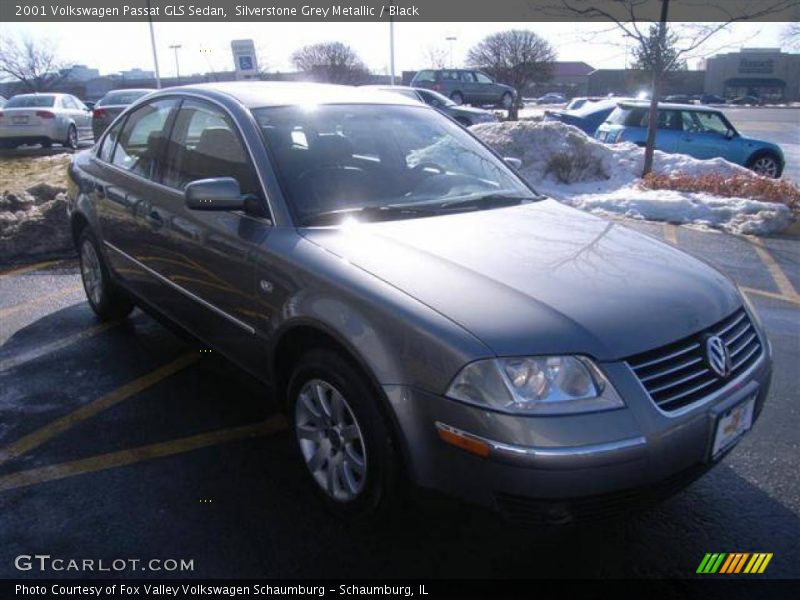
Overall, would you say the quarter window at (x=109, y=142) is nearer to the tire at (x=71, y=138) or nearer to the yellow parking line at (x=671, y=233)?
the yellow parking line at (x=671, y=233)

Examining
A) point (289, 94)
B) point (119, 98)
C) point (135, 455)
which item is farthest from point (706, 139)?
point (119, 98)

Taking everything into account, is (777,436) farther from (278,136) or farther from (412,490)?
(278,136)

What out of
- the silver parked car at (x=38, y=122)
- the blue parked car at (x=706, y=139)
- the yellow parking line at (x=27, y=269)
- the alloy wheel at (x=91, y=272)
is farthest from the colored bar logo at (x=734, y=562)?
the silver parked car at (x=38, y=122)

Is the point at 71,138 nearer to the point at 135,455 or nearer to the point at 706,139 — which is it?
the point at 706,139

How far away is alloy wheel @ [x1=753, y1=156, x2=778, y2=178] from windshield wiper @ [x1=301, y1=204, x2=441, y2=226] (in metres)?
12.2

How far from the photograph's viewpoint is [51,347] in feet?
14.9

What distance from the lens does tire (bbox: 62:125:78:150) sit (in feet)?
56.1

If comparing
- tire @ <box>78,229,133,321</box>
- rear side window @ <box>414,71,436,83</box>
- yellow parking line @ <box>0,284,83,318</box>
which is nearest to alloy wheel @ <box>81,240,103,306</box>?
tire @ <box>78,229,133,321</box>

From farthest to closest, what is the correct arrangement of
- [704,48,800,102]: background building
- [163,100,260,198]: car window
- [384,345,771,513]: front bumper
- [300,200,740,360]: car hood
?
[704,48,800,102]: background building
[163,100,260,198]: car window
[300,200,740,360]: car hood
[384,345,771,513]: front bumper

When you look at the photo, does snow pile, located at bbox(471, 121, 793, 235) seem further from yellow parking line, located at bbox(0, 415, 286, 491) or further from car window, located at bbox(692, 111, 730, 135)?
yellow parking line, located at bbox(0, 415, 286, 491)

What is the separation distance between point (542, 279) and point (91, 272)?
3.86 metres

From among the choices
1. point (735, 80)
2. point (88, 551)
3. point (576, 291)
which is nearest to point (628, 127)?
point (576, 291)

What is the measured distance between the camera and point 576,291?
93.7 inches

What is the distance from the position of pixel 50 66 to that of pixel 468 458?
5429cm
